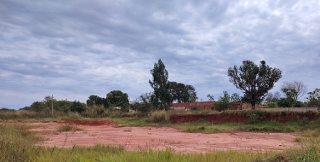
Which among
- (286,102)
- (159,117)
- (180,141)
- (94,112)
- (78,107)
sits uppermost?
(78,107)

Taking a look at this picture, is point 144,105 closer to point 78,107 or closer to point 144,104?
point 144,104

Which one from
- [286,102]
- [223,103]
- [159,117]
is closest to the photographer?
[159,117]

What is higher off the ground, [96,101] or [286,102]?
[96,101]

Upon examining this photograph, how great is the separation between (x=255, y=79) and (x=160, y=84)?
12.5 metres

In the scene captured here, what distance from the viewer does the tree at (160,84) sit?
3919 cm

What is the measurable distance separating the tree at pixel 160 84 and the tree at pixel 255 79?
9.34 metres

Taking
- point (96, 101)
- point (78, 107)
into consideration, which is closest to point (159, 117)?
point (78, 107)

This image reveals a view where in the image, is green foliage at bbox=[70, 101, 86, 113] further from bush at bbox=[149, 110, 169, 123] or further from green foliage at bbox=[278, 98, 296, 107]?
green foliage at bbox=[278, 98, 296, 107]

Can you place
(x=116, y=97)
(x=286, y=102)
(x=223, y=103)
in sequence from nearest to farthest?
(x=223, y=103) → (x=286, y=102) → (x=116, y=97)

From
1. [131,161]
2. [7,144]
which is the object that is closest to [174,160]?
[131,161]

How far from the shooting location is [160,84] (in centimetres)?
3981

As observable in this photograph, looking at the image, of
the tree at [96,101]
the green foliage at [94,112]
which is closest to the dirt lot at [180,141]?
the green foliage at [94,112]

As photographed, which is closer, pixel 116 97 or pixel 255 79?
pixel 255 79

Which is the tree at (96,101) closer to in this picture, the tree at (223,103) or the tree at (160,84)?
the tree at (160,84)
